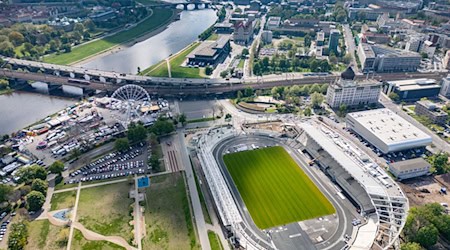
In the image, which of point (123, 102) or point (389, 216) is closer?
point (389, 216)

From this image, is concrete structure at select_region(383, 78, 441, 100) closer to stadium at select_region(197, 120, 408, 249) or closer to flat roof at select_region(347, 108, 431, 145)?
flat roof at select_region(347, 108, 431, 145)

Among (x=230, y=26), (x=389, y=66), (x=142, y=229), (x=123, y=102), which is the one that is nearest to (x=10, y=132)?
(x=123, y=102)

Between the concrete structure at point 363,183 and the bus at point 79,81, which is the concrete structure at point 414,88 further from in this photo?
the bus at point 79,81

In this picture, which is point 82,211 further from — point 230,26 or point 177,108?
point 230,26

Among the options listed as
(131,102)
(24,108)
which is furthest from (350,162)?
(24,108)

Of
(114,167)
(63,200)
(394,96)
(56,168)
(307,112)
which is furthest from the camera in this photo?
(394,96)

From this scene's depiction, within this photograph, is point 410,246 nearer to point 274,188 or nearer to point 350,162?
point 350,162
